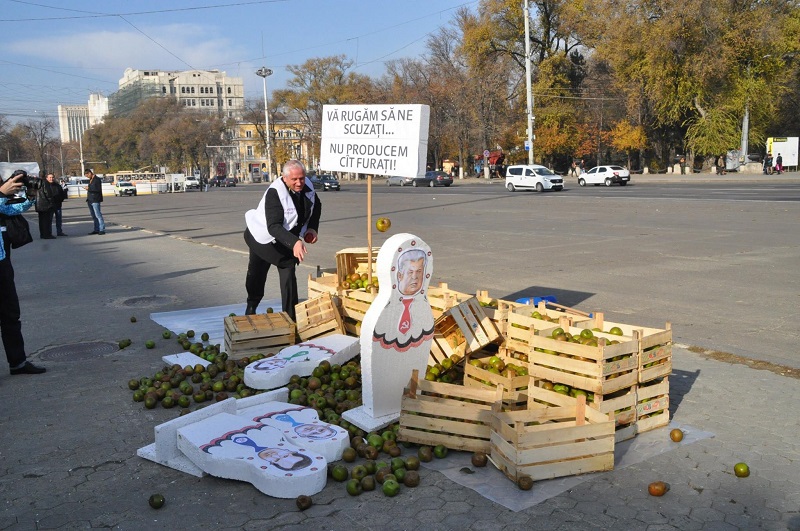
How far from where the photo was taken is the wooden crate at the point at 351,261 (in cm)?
755

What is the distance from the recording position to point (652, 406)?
5.00 metres

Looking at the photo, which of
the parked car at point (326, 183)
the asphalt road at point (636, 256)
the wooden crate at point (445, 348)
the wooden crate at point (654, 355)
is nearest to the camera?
the wooden crate at point (654, 355)

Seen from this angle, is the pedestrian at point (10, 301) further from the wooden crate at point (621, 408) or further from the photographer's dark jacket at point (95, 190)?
the photographer's dark jacket at point (95, 190)

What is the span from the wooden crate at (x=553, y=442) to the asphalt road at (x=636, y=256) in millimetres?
3219

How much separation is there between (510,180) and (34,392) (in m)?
41.6

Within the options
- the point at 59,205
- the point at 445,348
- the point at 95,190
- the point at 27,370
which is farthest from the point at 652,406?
the point at 59,205

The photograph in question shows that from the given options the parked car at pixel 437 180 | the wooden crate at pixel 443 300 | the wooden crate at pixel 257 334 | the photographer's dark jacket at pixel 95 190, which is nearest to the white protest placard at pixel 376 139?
the wooden crate at pixel 443 300

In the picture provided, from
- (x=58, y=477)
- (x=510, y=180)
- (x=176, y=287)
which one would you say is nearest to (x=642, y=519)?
(x=58, y=477)

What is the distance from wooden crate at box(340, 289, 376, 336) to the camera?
22.6 ft

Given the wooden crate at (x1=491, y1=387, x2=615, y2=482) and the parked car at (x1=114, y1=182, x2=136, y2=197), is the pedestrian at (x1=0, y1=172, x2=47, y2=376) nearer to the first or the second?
the wooden crate at (x1=491, y1=387, x2=615, y2=482)

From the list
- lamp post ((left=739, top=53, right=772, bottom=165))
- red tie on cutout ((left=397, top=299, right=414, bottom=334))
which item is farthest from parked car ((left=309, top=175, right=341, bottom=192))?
red tie on cutout ((left=397, top=299, right=414, bottom=334))

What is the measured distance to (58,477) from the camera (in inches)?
178

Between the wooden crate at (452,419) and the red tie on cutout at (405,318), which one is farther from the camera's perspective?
the red tie on cutout at (405,318)

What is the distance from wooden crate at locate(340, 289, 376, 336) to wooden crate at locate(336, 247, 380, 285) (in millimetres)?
357
